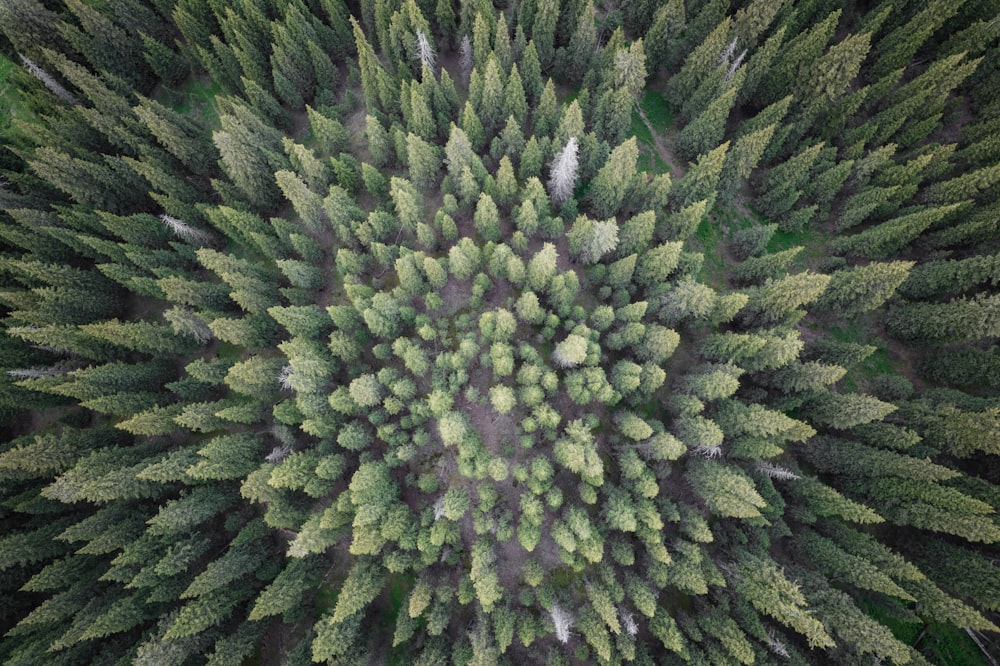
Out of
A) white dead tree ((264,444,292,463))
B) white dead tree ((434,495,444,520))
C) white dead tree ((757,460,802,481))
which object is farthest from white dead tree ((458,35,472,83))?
white dead tree ((757,460,802,481))

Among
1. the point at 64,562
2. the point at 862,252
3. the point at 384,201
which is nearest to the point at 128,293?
the point at 64,562

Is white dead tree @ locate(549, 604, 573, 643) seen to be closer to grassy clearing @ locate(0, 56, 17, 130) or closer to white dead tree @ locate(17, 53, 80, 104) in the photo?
white dead tree @ locate(17, 53, 80, 104)

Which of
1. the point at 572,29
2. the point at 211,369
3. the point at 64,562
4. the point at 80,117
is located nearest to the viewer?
the point at 64,562

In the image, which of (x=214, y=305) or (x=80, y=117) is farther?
(x=80, y=117)

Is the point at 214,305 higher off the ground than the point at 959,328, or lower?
higher

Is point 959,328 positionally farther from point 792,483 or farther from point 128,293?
point 128,293

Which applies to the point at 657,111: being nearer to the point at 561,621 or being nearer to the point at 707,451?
the point at 707,451

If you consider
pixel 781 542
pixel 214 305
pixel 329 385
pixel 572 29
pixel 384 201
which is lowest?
pixel 781 542

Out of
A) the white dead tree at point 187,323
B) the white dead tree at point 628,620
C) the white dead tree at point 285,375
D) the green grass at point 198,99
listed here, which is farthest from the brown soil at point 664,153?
the green grass at point 198,99
